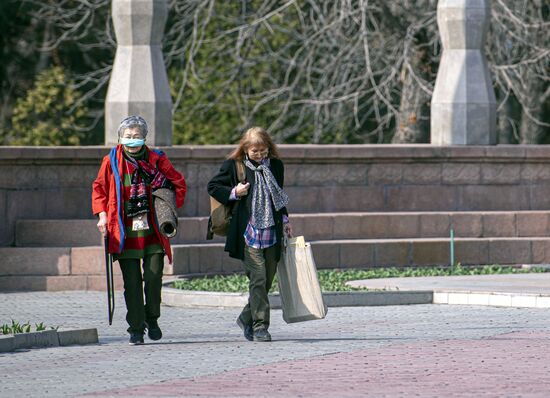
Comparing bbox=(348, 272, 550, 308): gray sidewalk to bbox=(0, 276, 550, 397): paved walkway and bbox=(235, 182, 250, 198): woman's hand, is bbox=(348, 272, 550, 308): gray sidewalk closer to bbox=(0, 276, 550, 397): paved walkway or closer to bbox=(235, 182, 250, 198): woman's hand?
bbox=(0, 276, 550, 397): paved walkway

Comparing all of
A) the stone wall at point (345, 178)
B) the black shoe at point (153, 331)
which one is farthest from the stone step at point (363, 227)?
the black shoe at point (153, 331)

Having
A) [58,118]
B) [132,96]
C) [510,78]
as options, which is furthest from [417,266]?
[58,118]

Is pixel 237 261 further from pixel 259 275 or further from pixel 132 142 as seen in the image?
pixel 132 142

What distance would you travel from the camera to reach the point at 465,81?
71.8 ft

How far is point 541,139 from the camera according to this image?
35469 mm

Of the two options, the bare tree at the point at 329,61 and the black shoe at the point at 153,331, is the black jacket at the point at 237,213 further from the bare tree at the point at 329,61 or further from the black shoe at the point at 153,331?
the bare tree at the point at 329,61

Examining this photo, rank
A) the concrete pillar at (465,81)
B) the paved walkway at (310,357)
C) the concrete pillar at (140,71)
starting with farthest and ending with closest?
the concrete pillar at (465,81) < the concrete pillar at (140,71) < the paved walkway at (310,357)

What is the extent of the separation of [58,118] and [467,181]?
1418 centimetres

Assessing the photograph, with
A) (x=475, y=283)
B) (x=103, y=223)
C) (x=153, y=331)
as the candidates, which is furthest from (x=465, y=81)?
(x=103, y=223)

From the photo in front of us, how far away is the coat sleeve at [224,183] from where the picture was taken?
41.2ft

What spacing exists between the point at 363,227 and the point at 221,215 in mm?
7306

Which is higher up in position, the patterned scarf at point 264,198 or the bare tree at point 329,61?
the bare tree at point 329,61

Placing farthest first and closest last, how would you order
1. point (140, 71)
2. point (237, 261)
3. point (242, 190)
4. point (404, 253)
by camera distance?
1. point (140, 71)
2. point (404, 253)
3. point (237, 261)
4. point (242, 190)

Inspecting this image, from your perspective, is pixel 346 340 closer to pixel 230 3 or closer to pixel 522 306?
pixel 522 306
